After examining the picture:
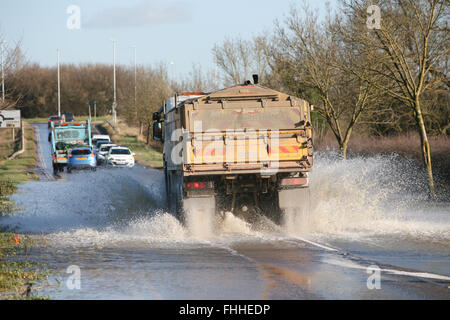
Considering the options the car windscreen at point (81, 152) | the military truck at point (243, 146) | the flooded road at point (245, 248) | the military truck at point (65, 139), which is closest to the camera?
the flooded road at point (245, 248)

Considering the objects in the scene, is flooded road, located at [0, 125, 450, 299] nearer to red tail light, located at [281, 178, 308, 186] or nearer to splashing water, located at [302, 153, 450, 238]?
splashing water, located at [302, 153, 450, 238]

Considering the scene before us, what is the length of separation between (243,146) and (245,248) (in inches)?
117

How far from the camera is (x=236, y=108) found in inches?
628

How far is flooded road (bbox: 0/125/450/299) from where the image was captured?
9.16m

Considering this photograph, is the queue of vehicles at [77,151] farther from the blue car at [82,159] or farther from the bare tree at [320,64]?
the bare tree at [320,64]

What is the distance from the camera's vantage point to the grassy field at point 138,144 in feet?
194

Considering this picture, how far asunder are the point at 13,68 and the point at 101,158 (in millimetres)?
23674

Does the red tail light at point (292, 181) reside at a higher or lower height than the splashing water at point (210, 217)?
higher

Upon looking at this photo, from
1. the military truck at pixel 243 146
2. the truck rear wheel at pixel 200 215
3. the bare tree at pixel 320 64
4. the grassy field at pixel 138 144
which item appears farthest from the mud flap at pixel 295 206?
the grassy field at pixel 138 144

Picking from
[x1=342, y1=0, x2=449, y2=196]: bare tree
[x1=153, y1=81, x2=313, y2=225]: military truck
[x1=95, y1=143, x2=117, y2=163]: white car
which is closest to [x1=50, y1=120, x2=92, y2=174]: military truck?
[x1=95, y1=143, x2=117, y2=163]: white car

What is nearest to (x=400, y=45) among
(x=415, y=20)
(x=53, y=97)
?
(x=415, y=20)

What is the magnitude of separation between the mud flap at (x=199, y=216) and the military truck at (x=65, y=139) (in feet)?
108
